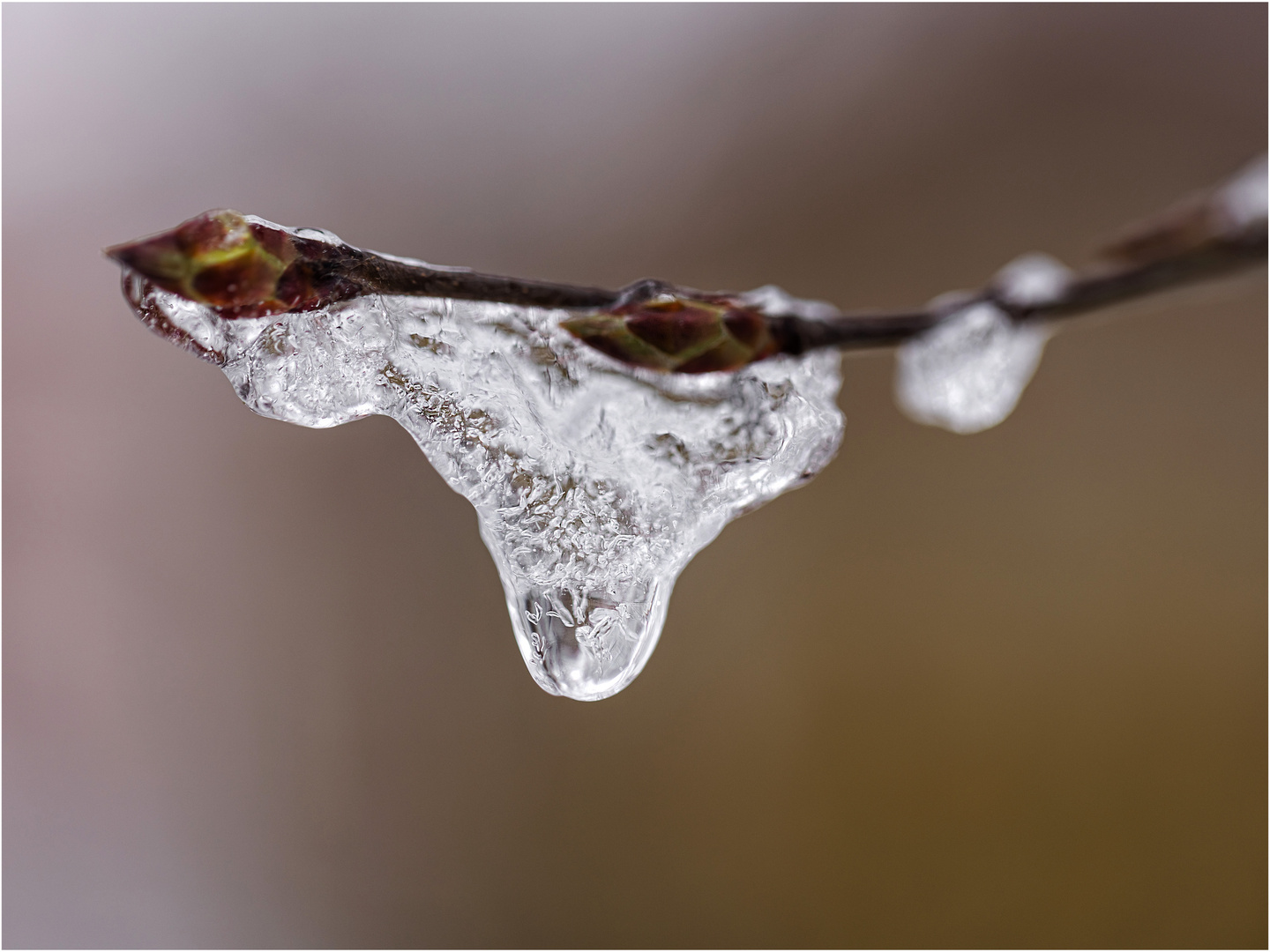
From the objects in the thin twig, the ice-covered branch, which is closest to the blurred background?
the ice-covered branch

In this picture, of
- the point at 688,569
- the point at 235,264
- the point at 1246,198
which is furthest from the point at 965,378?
the point at 688,569

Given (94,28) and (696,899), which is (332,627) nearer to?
(696,899)

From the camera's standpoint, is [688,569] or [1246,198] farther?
[688,569]

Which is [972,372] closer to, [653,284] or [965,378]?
[965,378]

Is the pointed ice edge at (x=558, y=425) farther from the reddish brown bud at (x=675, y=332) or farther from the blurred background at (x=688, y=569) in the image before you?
the blurred background at (x=688, y=569)

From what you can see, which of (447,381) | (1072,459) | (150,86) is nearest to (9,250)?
(150,86)

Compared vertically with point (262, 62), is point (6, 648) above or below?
below

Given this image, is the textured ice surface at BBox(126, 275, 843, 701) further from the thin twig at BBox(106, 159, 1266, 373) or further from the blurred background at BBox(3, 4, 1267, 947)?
the blurred background at BBox(3, 4, 1267, 947)

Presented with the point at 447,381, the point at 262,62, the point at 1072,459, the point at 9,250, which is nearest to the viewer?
the point at 447,381
